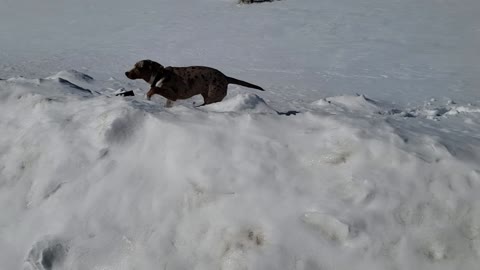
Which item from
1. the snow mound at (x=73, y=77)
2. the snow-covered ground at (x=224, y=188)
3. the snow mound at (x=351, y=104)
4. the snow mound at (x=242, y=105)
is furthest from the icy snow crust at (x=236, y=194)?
the snow mound at (x=73, y=77)

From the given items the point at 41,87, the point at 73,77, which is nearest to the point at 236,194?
the point at 41,87

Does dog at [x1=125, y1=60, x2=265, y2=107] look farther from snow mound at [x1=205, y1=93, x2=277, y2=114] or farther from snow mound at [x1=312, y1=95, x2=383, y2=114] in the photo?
snow mound at [x1=312, y1=95, x2=383, y2=114]

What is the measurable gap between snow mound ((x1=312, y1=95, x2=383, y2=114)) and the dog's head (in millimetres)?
2062

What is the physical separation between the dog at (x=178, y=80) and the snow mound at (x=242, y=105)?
2.78 ft

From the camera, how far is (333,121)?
107 inches

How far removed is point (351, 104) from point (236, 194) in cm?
353

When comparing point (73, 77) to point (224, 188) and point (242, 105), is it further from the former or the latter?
point (224, 188)

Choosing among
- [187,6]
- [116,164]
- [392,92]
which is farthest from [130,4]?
[116,164]

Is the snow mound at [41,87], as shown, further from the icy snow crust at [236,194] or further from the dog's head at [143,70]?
the icy snow crust at [236,194]

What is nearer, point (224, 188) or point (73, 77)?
point (224, 188)

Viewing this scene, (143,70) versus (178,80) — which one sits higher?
(143,70)

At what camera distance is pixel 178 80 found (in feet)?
14.9

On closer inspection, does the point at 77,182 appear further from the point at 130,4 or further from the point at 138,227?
the point at 130,4

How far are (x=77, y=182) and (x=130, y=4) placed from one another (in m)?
14.1
